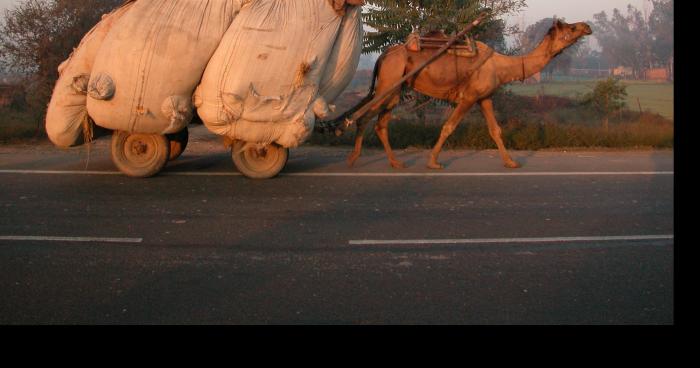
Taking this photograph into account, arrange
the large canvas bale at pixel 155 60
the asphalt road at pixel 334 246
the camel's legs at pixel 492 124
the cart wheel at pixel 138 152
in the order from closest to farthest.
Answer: the asphalt road at pixel 334 246 → the large canvas bale at pixel 155 60 → the cart wheel at pixel 138 152 → the camel's legs at pixel 492 124

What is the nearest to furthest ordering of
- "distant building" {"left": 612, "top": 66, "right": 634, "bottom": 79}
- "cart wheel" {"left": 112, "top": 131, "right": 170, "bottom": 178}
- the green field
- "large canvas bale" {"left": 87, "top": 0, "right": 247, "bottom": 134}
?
1. "large canvas bale" {"left": 87, "top": 0, "right": 247, "bottom": 134}
2. "cart wheel" {"left": 112, "top": 131, "right": 170, "bottom": 178}
3. the green field
4. "distant building" {"left": 612, "top": 66, "right": 634, "bottom": 79}

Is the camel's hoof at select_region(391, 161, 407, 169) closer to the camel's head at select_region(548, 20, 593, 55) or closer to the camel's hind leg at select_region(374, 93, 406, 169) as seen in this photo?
the camel's hind leg at select_region(374, 93, 406, 169)

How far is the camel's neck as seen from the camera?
447 inches

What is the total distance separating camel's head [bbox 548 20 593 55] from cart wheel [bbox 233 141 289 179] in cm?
451

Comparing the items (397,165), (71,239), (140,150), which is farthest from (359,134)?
(71,239)

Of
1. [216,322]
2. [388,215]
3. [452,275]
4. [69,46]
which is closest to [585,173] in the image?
[388,215]

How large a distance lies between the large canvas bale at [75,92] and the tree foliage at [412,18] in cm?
677

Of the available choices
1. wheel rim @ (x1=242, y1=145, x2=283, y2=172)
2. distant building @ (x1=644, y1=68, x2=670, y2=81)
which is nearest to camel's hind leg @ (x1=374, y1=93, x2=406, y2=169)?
wheel rim @ (x1=242, y1=145, x2=283, y2=172)

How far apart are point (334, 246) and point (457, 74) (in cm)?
510

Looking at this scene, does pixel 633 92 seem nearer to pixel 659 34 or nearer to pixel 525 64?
pixel 659 34

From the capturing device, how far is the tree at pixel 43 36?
16.3 meters

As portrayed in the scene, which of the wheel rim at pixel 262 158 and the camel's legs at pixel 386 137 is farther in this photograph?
the camel's legs at pixel 386 137

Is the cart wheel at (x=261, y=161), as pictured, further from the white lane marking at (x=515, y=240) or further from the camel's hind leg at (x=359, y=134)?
the white lane marking at (x=515, y=240)

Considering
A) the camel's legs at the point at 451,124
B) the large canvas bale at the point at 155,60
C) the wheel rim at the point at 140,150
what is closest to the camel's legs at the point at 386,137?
the camel's legs at the point at 451,124
